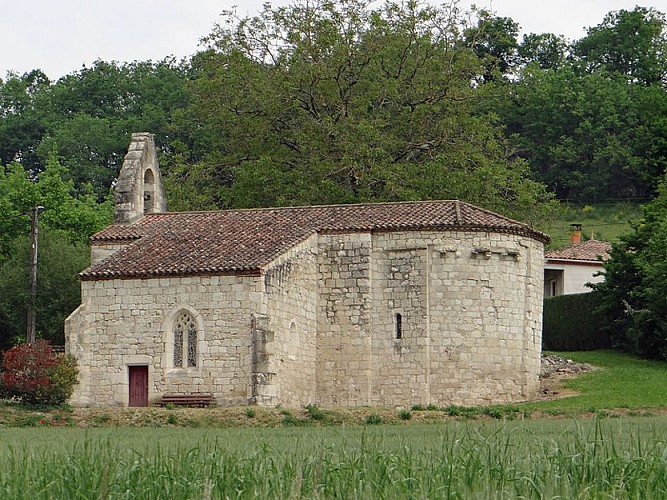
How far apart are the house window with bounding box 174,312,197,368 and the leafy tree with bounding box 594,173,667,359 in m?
15.8

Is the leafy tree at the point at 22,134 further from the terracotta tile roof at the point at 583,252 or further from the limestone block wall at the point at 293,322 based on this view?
the limestone block wall at the point at 293,322

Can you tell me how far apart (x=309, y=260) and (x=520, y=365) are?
6740mm

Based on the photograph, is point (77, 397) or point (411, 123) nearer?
point (77, 397)

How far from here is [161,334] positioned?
125ft

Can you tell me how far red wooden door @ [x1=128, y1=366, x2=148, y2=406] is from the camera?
1499 inches

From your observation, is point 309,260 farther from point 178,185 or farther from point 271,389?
point 178,185

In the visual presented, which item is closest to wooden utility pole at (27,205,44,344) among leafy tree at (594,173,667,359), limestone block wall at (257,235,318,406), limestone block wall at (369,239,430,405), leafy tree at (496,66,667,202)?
limestone block wall at (257,235,318,406)

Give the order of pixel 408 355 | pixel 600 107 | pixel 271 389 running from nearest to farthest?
1. pixel 271 389
2. pixel 408 355
3. pixel 600 107

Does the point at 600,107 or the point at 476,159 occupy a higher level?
the point at 600,107

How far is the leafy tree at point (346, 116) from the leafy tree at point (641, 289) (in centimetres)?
574

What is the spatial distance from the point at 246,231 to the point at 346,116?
1634cm

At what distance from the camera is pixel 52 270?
54.4 metres

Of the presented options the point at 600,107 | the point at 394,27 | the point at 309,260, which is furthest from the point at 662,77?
the point at 309,260

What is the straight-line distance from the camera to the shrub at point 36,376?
119ft
